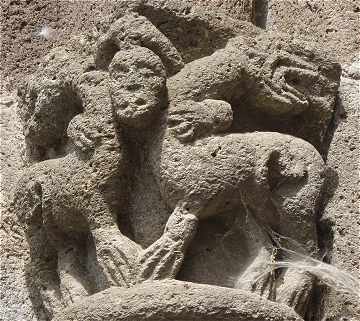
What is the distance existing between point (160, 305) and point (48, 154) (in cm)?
58

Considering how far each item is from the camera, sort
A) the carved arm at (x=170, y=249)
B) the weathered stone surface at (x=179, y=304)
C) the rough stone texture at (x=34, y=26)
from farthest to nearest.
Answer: the rough stone texture at (x=34, y=26) → the carved arm at (x=170, y=249) → the weathered stone surface at (x=179, y=304)

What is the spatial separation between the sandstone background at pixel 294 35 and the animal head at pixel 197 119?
0.90 ft

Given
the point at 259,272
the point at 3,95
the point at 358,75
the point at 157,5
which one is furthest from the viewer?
the point at 3,95

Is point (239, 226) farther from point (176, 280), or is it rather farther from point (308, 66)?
point (308, 66)

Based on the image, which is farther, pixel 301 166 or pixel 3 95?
pixel 3 95

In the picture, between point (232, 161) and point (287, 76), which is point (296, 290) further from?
point (287, 76)

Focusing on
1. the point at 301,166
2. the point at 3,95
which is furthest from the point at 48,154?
the point at 301,166

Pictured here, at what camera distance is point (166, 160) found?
226cm

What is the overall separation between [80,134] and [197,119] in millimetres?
231

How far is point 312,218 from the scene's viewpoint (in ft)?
7.49

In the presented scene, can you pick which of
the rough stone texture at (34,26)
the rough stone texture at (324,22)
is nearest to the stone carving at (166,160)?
the rough stone texture at (324,22)

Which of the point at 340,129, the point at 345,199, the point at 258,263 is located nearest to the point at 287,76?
the point at 340,129

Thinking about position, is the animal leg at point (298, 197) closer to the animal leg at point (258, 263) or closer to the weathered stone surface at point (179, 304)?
the animal leg at point (258, 263)

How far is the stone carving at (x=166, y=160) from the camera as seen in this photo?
2203 mm
